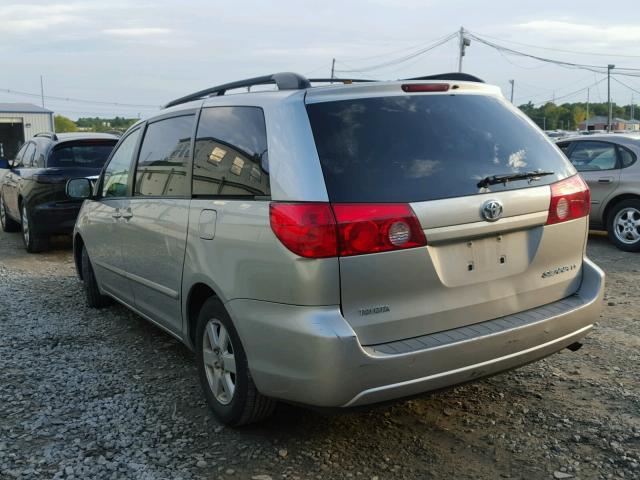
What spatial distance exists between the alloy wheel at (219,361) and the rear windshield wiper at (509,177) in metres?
1.51

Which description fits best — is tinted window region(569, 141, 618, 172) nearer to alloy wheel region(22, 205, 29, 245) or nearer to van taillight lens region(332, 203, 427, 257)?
van taillight lens region(332, 203, 427, 257)

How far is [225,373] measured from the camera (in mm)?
3598

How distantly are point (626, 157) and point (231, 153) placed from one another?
728 centimetres

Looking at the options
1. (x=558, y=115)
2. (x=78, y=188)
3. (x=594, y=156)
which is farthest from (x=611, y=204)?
(x=558, y=115)

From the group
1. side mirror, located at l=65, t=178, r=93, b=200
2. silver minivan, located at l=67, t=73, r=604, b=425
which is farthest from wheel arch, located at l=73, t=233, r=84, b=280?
silver minivan, located at l=67, t=73, r=604, b=425

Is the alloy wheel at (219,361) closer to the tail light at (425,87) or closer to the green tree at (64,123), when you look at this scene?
the tail light at (425,87)

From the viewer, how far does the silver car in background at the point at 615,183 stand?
29.0 feet

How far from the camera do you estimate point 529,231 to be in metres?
3.34

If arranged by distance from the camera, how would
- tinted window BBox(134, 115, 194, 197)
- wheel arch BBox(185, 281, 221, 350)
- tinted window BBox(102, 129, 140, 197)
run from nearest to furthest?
1. wheel arch BBox(185, 281, 221, 350)
2. tinted window BBox(134, 115, 194, 197)
3. tinted window BBox(102, 129, 140, 197)

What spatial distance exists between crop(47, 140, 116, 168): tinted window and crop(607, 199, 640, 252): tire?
7139 millimetres

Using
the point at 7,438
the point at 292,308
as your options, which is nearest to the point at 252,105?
the point at 292,308

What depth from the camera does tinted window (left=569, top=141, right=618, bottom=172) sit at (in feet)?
30.5

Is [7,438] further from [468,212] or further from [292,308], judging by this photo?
[468,212]

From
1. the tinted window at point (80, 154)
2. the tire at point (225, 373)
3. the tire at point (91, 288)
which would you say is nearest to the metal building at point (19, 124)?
the tinted window at point (80, 154)
